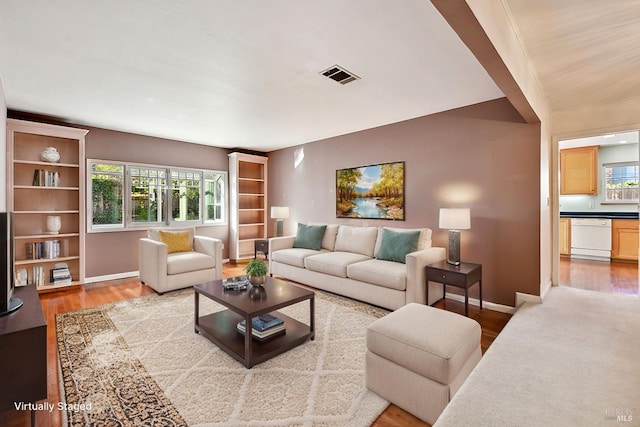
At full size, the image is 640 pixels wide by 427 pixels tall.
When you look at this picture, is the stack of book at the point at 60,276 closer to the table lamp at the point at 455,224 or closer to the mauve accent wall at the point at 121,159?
the mauve accent wall at the point at 121,159

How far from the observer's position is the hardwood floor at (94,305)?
1.69m

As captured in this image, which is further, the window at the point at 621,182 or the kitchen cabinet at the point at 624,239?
the window at the point at 621,182

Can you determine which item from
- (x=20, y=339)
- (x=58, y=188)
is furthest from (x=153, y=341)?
(x=58, y=188)

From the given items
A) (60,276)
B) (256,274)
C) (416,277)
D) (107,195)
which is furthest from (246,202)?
(416,277)

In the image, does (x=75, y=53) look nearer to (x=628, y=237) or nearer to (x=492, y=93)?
(x=492, y=93)

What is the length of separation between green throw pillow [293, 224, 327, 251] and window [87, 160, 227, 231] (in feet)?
6.87

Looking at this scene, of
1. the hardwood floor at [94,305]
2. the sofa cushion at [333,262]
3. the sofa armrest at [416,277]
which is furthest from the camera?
the sofa cushion at [333,262]

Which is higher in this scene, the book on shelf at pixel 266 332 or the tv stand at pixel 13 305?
the tv stand at pixel 13 305

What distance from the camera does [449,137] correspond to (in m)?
3.77

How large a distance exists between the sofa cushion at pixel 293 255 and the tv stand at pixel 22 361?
2.92 metres

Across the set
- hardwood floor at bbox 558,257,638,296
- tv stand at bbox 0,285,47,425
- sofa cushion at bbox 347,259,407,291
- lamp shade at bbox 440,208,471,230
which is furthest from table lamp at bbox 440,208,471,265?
tv stand at bbox 0,285,47,425

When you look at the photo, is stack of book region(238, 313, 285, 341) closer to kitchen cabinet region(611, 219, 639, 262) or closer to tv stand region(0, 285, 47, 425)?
tv stand region(0, 285, 47, 425)

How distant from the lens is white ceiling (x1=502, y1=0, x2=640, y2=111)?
1.83 meters

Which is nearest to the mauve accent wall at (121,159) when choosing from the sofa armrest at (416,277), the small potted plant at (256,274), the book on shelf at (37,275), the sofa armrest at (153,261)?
the book on shelf at (37,275)
